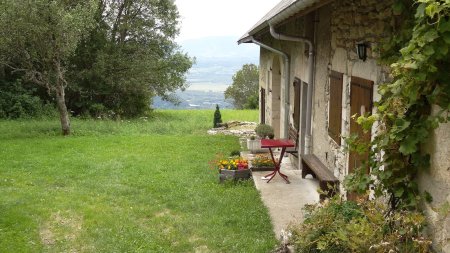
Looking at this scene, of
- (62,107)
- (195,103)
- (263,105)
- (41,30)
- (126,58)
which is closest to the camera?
(41,30)

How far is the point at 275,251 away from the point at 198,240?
105cm

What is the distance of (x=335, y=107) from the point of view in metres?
6.20

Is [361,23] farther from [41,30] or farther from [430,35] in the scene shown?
[41,30]

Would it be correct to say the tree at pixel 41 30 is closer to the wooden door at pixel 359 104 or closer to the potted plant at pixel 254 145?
the potted plant at pixel 254 145

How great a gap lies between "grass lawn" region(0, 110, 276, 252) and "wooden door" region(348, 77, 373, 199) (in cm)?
135

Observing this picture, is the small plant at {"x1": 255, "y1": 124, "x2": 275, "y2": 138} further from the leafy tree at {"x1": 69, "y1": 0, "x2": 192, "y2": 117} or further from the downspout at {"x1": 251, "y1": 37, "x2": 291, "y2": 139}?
the leafy tree at {"x1": 69, "y1": 0, "x2": 192, "y2": 117}

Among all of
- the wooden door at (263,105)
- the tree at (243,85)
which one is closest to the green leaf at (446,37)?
the wooden door at (263,105)

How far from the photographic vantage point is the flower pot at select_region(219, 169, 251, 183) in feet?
26.3

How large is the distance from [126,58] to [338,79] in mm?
18019

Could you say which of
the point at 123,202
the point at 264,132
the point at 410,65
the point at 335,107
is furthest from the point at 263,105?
the point at 410,65

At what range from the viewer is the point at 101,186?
8156 mm

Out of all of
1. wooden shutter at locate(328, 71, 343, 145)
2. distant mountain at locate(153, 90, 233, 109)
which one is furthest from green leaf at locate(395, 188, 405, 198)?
distant mountain at locate(153, 90, 233, 109)

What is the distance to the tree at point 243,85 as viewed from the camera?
46000 millimetres

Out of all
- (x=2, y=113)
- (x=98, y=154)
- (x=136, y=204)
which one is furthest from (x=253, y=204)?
(x=2, y=113)
